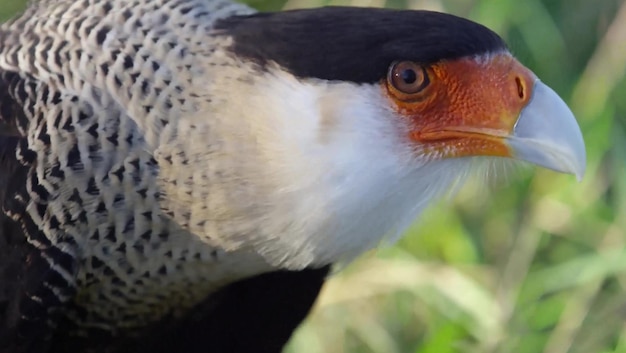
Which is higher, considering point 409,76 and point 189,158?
point 409,76

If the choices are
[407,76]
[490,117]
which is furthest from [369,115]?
[490,117]

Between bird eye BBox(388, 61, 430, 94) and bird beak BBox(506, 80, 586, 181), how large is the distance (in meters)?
0.15

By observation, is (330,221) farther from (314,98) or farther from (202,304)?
(202,304)

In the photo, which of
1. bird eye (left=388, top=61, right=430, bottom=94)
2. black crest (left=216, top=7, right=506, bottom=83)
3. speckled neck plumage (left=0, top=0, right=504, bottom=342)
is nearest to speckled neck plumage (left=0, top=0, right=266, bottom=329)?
speckled neck plumage (left=0, top=0, right=504, bottom=342)

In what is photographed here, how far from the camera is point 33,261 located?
4.93 ft

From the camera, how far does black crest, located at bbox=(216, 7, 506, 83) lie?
136 cm

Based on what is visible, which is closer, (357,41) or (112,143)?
(357,41)

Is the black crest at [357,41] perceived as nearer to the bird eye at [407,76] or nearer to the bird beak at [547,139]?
the bird eye at [407,76]

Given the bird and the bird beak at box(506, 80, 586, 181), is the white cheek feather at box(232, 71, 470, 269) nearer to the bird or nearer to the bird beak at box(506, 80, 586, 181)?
the bird

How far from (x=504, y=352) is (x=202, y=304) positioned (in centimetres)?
86

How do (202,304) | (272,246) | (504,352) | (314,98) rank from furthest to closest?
1. (504,352)
2. (202,304)
3. (272,246)
4. (314,98)

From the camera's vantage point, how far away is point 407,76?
1.38 metres

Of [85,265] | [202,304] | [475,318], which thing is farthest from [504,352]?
[85,265]

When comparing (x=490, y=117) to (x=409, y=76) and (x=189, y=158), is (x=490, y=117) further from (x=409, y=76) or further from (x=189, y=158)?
(x=189, y=158)
